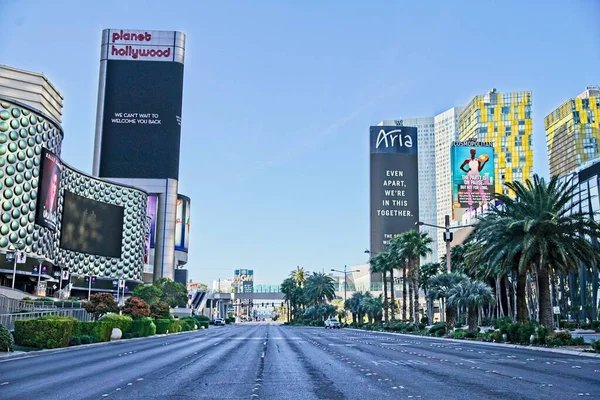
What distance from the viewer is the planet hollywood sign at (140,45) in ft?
524

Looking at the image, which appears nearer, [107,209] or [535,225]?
[535,225]

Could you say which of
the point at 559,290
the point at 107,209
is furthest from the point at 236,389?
the point at 107,209

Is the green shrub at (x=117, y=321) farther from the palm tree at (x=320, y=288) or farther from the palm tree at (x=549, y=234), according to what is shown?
the palm tree at (x=320, y=288)

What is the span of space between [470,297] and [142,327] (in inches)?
1138

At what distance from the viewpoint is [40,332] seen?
115 feet

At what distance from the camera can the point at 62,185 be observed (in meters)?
111

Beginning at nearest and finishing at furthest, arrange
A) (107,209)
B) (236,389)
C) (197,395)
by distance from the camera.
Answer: (197,395) → (236,389) → (107,209)

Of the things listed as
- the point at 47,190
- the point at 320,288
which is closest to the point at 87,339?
the point at 47,190

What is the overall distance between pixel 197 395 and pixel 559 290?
308 ft

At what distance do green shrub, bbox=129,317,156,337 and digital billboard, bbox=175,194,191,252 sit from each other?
119m

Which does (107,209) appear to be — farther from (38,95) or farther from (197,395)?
(197,395)

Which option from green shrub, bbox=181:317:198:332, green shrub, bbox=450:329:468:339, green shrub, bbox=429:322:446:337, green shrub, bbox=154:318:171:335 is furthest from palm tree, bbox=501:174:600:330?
green shrub, bbox=181:317:198:332

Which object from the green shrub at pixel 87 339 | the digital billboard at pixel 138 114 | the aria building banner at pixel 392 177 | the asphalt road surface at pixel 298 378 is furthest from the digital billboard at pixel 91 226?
the asphalt road surface at pixel 298 378

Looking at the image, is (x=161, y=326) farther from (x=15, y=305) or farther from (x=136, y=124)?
(x=136, y=124)
